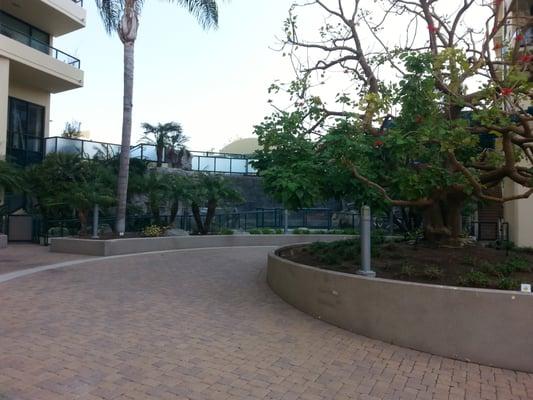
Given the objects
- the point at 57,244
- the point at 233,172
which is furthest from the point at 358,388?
the point at 233,172

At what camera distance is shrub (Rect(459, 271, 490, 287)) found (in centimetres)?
525

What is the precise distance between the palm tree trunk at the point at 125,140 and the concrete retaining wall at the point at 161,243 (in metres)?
1.14

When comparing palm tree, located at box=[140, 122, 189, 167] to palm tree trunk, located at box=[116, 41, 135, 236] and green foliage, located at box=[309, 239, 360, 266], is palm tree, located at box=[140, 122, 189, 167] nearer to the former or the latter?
palm tree trunk, located at box=[116, 41, 135, 236]

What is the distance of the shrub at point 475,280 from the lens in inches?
207

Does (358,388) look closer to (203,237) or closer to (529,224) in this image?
(529,224)

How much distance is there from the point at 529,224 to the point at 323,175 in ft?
26.0

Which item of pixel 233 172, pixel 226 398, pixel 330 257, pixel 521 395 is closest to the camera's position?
pixel 226 398

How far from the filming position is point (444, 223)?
796cm

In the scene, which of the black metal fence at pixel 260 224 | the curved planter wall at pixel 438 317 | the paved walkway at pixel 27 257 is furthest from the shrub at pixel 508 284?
the paved walkway at pixel 27 257

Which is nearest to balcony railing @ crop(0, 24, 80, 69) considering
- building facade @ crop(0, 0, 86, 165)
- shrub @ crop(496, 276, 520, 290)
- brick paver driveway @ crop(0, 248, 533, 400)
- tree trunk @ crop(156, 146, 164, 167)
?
building facade @ crop(0, 0, 86, 165)

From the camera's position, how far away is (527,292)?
14.9 ft

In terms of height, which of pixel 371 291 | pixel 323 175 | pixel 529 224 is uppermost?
pixel 323 175

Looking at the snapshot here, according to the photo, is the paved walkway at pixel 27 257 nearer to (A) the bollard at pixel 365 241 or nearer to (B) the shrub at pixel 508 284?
(A) the bollard at pixel 365 241

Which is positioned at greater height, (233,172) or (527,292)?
(233,172)
